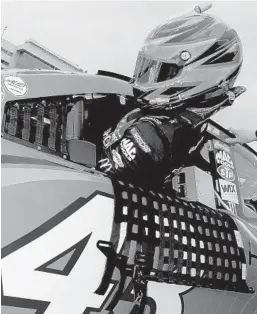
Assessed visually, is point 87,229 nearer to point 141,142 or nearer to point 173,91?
point 141,142

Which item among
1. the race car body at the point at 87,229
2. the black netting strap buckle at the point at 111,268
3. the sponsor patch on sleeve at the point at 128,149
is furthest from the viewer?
the sponsor patch on sleeve at the point at 128,149

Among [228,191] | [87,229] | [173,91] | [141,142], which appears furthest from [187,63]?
[87,229]

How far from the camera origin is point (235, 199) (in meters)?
2.23

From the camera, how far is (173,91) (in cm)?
186

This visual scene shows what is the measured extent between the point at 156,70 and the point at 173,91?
0.37 ft

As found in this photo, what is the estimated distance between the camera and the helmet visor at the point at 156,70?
6.04 feet

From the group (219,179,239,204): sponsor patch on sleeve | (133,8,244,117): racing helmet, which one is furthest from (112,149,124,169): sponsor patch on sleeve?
(219,179,239,204): sponsor patch on sleeve

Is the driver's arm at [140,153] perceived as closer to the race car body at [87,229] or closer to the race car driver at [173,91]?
the race car driver at [173,91]

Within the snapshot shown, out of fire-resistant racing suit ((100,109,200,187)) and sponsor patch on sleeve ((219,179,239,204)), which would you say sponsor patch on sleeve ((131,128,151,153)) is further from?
sponsor patch on sleeve ((219,179,239,204))

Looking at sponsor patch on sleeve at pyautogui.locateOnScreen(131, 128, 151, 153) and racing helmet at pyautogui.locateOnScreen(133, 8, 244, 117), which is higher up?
racing helmet at pyautogui.locateOnScreen(133, 8, 244, 117)

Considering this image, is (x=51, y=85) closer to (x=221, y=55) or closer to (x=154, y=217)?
(x=154, y=217)

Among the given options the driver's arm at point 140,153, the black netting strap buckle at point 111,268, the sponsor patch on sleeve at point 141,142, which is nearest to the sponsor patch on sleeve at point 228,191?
the driver's arm at point 140,153

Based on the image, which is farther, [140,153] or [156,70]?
[156,70]

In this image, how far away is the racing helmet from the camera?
183cm
